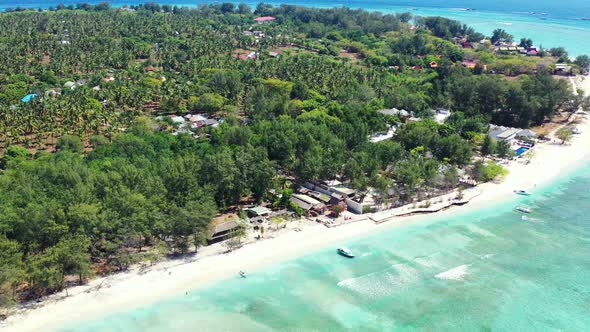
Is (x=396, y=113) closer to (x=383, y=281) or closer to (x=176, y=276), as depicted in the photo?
(x=383, y=281)

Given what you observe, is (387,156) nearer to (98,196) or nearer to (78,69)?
(98,196)

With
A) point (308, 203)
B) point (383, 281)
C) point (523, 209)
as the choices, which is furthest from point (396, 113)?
point (383, 281)

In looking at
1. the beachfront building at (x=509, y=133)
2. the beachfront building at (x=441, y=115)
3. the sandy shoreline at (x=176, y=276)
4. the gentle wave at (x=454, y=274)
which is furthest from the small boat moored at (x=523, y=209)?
the beachfront building at (x=441, y=115)

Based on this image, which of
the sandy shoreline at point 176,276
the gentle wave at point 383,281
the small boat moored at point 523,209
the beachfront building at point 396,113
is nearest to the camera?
the sandy shoreline at point 176,276

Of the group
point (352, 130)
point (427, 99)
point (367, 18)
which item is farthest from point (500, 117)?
point (367, 18)

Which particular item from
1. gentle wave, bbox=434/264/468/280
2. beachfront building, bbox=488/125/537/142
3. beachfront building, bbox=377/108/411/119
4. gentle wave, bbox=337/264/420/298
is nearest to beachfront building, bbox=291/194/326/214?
gentle wave, bbox=337/264/420/298

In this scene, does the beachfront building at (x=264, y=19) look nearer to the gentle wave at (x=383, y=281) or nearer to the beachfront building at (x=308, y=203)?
the beachfront building at (x=308, y=203)

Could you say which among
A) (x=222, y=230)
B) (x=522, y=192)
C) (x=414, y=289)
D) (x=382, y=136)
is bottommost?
(x=522, y=192)
